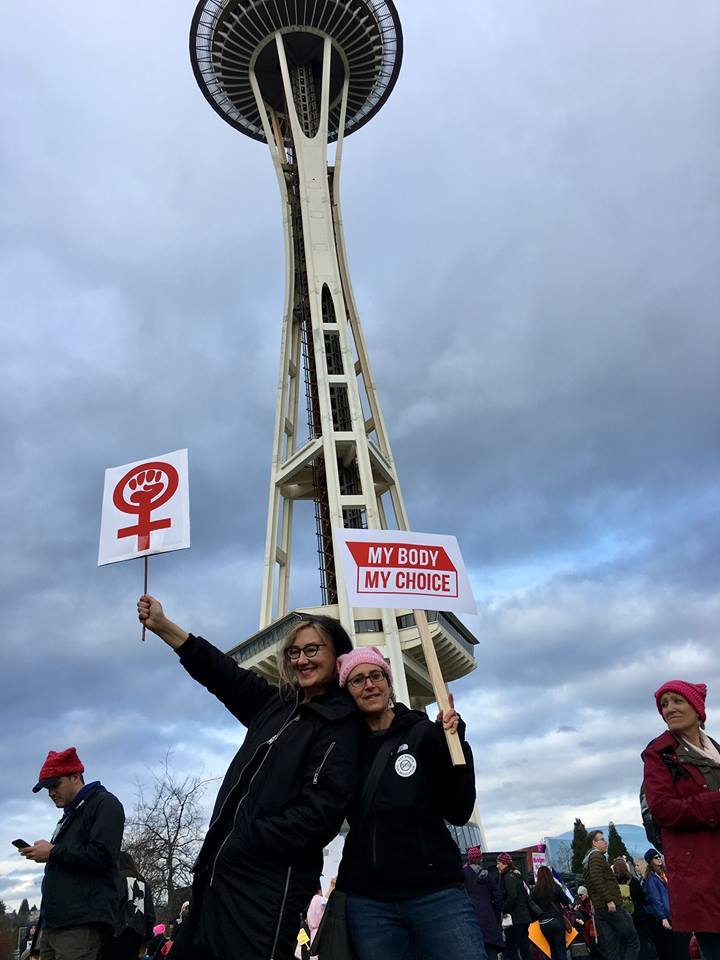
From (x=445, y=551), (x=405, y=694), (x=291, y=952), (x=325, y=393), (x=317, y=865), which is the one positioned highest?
(x=325, y=393)

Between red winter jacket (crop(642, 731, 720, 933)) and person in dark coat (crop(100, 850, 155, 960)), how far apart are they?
310 centimetres

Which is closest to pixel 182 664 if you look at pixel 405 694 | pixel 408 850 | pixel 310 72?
pixel 408 850

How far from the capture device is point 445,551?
4754mm

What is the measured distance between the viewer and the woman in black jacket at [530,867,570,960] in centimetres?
978

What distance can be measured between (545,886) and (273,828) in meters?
8.06

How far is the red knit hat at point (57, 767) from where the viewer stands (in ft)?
16.8

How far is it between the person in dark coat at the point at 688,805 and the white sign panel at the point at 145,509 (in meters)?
2.64

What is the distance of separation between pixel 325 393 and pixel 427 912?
33.4 meters

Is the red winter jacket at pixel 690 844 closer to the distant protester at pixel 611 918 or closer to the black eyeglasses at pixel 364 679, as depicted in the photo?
the black eyeglasses at pixel 364 679

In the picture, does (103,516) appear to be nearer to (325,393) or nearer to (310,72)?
(325,393)

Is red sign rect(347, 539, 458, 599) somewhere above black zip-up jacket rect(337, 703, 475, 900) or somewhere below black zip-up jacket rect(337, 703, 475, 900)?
above

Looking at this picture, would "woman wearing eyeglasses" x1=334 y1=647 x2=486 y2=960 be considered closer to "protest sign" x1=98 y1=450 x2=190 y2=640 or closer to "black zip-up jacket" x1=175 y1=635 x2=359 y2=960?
"black zip-up jacket" x1=175 y1=635 x2=359 y2=960

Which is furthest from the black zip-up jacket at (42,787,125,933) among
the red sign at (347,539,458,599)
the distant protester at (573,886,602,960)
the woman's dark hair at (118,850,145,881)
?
the distant protester at (573,886,602,960)

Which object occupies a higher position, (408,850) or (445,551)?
(445,551)
